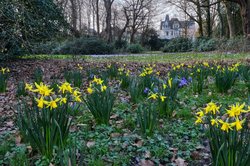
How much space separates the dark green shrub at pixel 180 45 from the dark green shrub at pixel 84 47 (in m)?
7.34

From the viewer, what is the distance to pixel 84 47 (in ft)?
67.2

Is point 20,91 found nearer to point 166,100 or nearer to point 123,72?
point 123,72

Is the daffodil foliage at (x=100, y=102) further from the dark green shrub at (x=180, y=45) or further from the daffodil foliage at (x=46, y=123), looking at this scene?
the dark green shrub at (x=180, y=45)

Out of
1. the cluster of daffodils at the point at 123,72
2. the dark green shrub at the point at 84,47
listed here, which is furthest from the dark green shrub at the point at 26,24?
the dark green shrub at the point at 84,47

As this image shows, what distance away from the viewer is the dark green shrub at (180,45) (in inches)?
994

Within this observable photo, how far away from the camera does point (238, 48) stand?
1594 centimetres

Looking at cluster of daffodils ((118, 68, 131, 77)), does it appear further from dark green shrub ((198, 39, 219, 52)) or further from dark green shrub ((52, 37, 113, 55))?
dark green shrub ((198, 39, 219, 52))

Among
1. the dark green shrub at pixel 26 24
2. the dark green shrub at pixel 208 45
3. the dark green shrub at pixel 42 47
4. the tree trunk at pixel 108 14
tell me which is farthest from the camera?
the tree trunk at pixel 108 14

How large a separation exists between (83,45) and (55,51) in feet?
9.00

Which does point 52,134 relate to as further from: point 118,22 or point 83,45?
point 118,22

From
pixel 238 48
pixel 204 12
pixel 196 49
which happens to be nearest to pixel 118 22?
pixel 204 12

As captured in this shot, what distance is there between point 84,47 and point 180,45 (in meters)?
9.65

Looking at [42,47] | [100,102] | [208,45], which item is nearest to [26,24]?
[100,102]

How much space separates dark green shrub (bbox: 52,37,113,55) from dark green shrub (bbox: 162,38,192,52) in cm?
734
